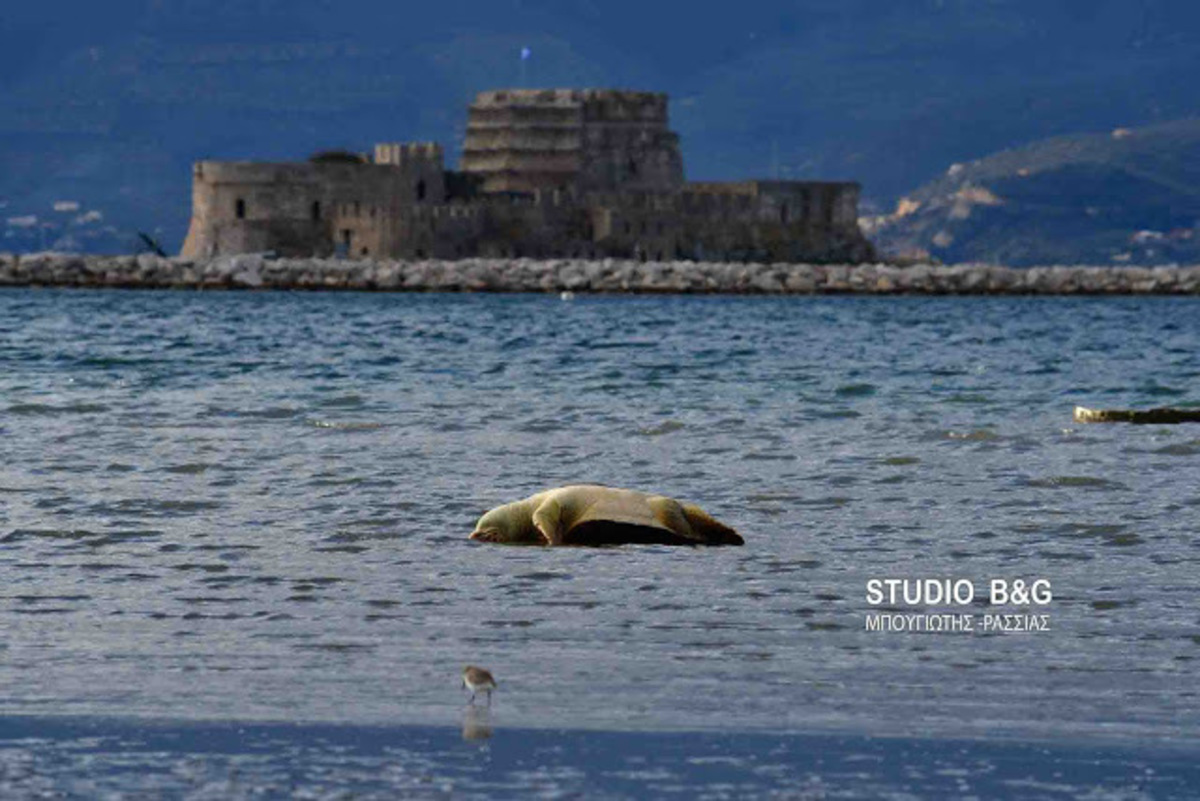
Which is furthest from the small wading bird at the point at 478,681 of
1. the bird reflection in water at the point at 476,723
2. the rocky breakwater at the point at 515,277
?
the rocky breakwater at the point at 515,277

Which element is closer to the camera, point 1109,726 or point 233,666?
point 1109,726

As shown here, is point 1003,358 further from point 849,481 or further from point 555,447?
point 849,481

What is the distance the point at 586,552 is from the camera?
1698 centimetres

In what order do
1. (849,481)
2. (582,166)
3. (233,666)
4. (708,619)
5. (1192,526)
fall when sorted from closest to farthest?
(233,666) → (708,619) → (1192,526) → (849,481) → (582,166)

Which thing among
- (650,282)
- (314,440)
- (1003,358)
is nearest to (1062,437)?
(314,440)

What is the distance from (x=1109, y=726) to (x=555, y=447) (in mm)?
14782

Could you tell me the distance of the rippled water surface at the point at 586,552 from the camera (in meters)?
11.9

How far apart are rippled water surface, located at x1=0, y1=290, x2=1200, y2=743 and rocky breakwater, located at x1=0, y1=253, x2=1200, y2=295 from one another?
68.1 m

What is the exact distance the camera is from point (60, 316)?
237 feet

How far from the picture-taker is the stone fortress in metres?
125

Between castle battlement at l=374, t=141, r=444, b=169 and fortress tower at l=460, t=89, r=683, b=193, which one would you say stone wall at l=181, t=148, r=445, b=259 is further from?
fortress tower at l=460, t=89, r=683, b=193

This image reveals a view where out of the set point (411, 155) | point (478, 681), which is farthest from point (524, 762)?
point (411, 155)

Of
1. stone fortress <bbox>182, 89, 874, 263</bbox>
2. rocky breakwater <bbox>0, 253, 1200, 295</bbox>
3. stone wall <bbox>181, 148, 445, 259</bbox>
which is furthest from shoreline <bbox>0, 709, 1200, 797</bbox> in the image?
stone wall <bbox>181, 148, 445, 259</bbox>

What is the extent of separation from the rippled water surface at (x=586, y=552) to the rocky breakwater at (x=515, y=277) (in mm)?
68077
